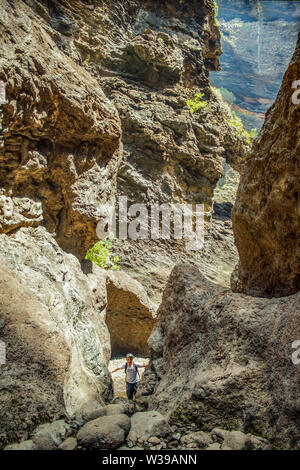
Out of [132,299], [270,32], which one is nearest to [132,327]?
[132,299]

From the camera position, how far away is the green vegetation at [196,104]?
50.3 feet

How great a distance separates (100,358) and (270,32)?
56.5 meters

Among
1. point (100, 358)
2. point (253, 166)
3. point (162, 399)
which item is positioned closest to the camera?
point (162, 399)

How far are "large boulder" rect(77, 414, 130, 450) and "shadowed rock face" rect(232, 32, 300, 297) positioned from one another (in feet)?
8.21

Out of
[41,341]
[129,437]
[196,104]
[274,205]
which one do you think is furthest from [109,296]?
[196,104]

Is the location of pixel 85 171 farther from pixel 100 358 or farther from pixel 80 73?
pixel 100 358

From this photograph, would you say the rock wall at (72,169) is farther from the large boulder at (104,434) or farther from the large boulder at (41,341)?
the large boulder at (104,434)

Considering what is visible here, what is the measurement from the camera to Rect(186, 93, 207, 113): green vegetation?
604 inches

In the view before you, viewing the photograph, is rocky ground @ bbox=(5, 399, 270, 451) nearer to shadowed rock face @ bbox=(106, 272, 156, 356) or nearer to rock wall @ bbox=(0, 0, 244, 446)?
rock wall @ bbox=(0, 0, 244, 446)

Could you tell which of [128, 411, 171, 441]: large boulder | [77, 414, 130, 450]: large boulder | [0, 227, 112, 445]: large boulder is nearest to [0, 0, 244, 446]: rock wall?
[0, 227, 112, 445]: large boulder

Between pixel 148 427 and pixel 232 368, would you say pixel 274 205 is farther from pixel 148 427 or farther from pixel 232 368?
pixel 148 427

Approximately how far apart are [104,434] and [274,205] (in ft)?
10.2

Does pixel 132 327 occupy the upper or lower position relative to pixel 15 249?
lower

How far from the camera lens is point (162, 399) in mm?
3520
